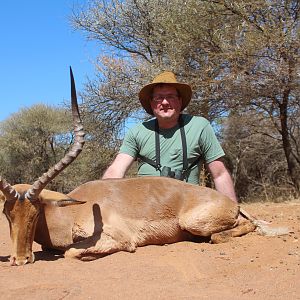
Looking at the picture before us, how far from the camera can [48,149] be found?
3000 centimetres

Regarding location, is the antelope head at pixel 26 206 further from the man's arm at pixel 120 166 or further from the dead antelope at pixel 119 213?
the man's arm at pixel 120 166

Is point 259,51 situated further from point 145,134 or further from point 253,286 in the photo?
point 253,286

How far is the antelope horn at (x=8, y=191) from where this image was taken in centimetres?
502

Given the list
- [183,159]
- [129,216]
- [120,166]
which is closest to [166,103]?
[183,159]

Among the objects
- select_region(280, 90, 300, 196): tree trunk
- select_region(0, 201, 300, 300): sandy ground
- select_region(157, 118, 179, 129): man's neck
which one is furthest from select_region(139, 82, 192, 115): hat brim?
select_region(280, 90, 300, 196): tree trunk

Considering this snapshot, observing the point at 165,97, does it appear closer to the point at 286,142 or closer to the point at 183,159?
the point at 183,159

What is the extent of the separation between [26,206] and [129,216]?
3.71ft

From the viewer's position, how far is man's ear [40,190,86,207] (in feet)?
17.6

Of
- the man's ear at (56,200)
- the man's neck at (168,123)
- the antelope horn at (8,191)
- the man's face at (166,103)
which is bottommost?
→ the man's ear at (56,200)

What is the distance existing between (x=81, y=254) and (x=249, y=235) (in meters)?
1.86

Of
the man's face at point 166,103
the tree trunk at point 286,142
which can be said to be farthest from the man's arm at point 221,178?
the tree trunk at point 286,142

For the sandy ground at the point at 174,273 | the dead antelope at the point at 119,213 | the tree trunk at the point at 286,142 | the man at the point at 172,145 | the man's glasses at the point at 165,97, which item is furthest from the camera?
the tree trunk at the point at 286,142

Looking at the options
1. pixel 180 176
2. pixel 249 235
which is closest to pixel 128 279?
pixel 249 235

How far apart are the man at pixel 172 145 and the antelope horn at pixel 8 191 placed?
6.18 ft
